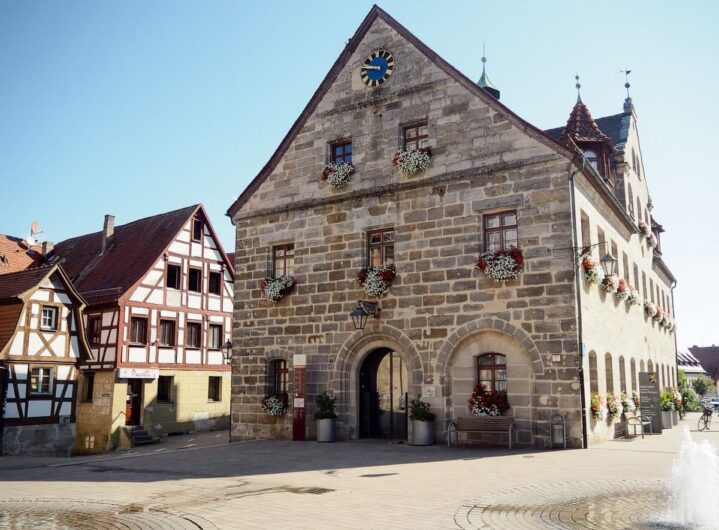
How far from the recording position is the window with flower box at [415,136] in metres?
16.8

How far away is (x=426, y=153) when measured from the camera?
1647cm

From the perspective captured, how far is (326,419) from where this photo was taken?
16391 mm

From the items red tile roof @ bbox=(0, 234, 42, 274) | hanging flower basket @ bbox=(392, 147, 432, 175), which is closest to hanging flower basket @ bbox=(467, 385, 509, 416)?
hanging flower basket @ bbox=(392, 147, 432, 175)

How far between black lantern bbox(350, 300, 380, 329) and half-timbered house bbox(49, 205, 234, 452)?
1258 centimetres

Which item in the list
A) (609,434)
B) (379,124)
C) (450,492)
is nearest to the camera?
(450,492)

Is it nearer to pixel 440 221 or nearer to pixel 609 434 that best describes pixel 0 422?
pixel 440 221

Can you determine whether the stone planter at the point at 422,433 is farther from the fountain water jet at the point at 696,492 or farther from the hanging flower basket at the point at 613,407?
the fountain water jet at the point at 696,492

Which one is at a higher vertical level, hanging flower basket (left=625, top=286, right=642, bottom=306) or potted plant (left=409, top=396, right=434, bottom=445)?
hanging flower basket (left=625, top=286, right=642, bottom=306)

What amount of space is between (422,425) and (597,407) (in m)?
3.75

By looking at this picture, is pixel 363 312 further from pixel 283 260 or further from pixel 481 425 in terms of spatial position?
pixel 481 425

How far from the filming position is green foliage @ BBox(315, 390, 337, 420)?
16438mm

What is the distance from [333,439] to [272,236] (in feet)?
19.7

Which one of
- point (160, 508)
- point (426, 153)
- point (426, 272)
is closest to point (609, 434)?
point (426, 272)

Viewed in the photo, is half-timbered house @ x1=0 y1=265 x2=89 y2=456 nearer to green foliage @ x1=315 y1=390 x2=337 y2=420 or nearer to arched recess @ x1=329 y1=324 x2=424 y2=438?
green foliage @ x1=315 y1=390 x2=337 y2=420
